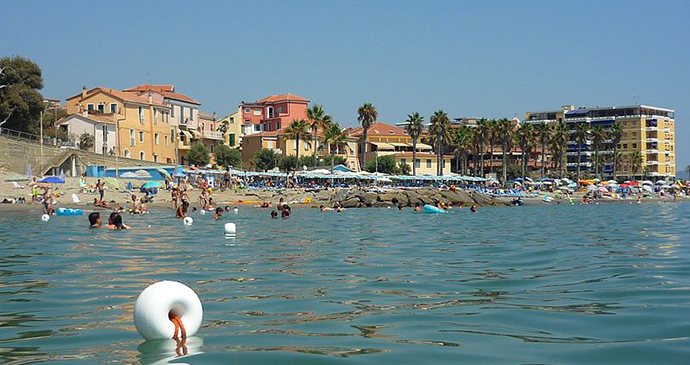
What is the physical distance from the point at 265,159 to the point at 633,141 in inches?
2715

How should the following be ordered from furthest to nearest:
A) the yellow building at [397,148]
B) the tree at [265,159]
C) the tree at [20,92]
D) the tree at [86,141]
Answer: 1. the yellow building at [397,148]
2. the tree at [265,159]
3. the tree at [86,141]
4. the tree at [20,92]

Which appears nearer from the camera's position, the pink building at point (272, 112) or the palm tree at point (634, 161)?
the pink building at point (272, 112)

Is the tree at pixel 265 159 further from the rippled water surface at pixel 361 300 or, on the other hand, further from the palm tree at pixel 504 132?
the rippled water surface at pixel 361 300

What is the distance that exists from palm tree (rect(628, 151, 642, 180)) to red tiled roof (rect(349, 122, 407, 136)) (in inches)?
1701

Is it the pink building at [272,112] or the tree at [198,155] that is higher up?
the pink building at [272,112]

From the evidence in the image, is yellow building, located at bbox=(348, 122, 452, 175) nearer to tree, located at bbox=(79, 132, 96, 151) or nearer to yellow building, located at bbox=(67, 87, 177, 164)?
yellow building, located at bbox=(67, 87, 177, 164)

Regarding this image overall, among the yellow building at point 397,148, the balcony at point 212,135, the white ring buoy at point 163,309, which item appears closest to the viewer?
the white ring buoy at point 163,309

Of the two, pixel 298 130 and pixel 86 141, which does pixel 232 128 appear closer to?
pixel 298 130

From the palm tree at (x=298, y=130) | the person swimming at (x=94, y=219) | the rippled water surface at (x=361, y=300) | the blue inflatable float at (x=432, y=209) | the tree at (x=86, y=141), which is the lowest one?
the blue inflatable float at (x=432, y=209)

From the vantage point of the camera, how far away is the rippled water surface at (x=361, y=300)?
22.7 ft

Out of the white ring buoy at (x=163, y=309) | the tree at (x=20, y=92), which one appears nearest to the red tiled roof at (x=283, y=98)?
the tree at (x=20, y=92)

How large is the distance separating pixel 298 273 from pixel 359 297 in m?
2.97

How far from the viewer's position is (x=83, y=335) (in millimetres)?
7742

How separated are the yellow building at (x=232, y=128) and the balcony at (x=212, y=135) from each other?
5.15 meters
